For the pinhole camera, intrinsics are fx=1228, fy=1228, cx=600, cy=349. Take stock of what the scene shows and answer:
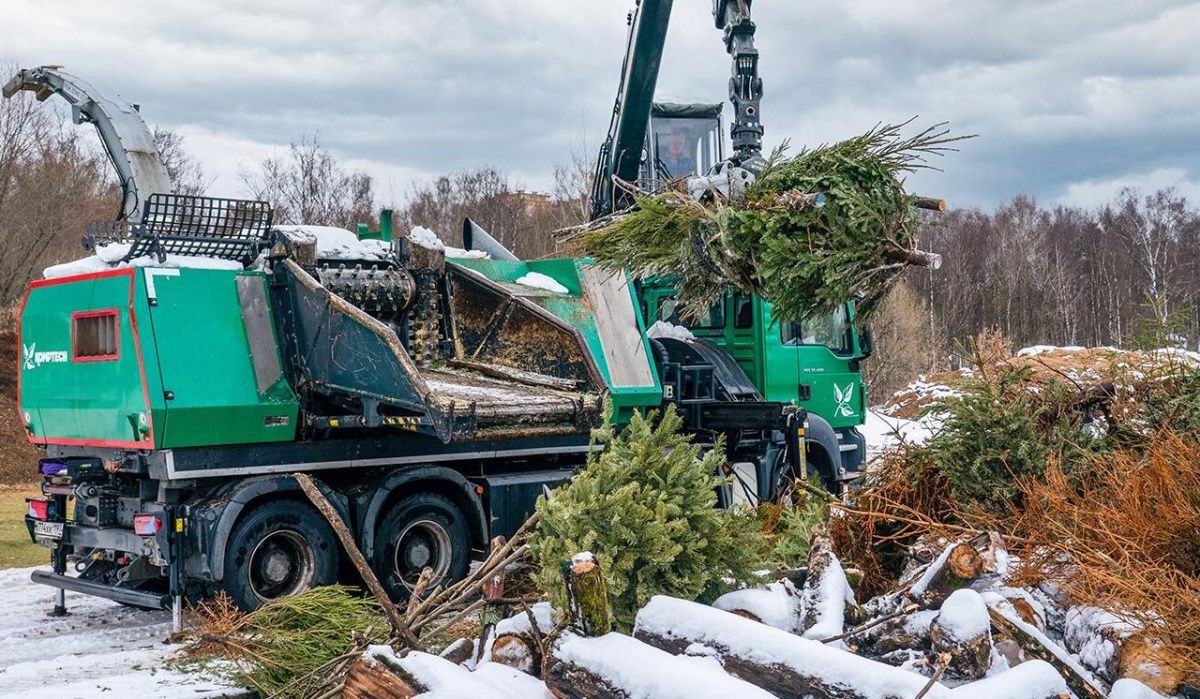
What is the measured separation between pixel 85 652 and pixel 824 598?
4.83 meters

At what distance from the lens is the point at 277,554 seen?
816 centimetres

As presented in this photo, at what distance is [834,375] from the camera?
11875 mm

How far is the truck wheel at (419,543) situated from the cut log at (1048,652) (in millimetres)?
4604

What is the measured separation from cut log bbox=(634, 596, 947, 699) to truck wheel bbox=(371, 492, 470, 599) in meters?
3.85

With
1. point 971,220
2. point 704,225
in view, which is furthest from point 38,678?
point 971,220

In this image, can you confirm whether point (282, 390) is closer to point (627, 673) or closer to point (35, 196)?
point (627, 673)

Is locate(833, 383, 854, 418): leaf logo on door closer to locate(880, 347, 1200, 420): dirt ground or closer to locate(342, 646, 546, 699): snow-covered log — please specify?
locate(880, 347, 1200, 420): dirt ground

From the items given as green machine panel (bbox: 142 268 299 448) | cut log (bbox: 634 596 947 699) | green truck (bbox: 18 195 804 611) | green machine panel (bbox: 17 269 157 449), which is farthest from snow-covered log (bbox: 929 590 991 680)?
green machine panel (bbox: 17 269 157 449)

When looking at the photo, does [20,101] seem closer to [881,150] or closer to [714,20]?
[714,20]

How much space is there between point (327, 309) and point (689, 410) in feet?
12.2

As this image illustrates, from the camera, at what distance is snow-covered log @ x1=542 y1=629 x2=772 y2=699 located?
14.7 ft

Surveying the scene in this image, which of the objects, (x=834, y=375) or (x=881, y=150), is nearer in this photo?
(x=881, y=150)

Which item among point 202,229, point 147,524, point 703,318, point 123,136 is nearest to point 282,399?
point 147,524

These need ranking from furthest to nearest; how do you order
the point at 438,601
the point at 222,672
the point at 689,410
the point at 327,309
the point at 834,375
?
the point at 834,375 → the point at 689,410 → the point at 327,309 → the point at 222,672 → the point at 438,601
